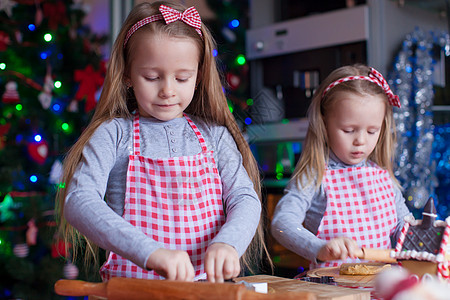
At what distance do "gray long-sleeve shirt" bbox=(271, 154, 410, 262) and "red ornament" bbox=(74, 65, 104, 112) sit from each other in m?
1.36

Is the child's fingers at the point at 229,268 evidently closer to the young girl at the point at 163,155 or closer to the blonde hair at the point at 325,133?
the young girl at the point at 163,155

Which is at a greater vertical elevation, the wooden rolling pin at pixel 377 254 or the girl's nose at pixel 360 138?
the girl's nose at pixel 360 138

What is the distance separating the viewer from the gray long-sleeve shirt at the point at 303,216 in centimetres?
133

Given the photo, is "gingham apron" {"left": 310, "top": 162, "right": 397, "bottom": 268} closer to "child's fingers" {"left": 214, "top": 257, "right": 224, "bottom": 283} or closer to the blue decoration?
"child's fingers" {"left": 214, "top": 257, "right": 224, "bottom": 283}

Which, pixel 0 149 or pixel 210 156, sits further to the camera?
pixel 0 149

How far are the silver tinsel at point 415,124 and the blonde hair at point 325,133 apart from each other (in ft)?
2.68

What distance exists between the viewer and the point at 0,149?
93.4 inches

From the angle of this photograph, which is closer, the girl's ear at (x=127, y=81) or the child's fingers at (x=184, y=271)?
the child's fingers at (x=184, y=271)

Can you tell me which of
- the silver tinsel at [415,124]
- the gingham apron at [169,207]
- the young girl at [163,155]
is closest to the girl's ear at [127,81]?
the young girl at [163,155]

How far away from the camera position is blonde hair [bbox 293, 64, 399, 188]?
4.95 feet

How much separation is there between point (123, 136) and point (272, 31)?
1.95 meters

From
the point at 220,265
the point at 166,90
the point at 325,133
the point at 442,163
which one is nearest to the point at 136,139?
the point at 166,90

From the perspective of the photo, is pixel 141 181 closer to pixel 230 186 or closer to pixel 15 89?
pixel 230 186

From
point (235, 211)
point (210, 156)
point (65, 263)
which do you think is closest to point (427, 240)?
point (235, 211)
